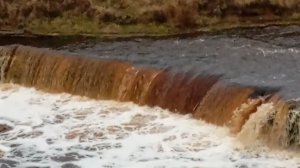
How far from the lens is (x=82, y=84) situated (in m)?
15.0

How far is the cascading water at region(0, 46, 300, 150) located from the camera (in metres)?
11.3

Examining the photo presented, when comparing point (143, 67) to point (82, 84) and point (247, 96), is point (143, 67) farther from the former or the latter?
point (247, 96)

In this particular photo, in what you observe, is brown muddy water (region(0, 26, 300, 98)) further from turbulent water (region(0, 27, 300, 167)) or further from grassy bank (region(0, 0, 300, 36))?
grassy bank (region(0, 0, 300, 36))

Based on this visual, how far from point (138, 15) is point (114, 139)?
27.9 ft

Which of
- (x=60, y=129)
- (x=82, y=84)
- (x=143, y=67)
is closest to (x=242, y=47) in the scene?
(x=143, y=67)

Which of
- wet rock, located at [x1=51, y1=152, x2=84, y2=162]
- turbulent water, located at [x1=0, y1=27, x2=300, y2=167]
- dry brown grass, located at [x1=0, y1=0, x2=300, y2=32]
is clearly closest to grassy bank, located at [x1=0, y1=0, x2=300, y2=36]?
dry brown grass, located at [x1=0, y1=0, x2=300, y2=32]

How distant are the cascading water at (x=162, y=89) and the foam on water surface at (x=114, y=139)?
228mm

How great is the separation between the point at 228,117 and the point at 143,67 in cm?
281

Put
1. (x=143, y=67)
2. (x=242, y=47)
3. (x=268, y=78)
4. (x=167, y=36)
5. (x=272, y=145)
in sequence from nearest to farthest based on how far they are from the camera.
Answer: (x=272, y=145) < (x=268, y=78) < (x=143, y=67) < (x=242, y=47) < (x=167, y=36)

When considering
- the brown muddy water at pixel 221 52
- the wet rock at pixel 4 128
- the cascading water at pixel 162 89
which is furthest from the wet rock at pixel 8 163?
the brown muddy water at pixel 221 52

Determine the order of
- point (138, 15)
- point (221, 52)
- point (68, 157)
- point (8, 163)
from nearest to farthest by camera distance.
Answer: point (8, 163)
point (68, 157)
point (221, 52)
point (138, 15)

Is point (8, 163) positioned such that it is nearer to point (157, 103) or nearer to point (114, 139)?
point (114, 139)

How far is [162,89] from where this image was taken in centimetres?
1366

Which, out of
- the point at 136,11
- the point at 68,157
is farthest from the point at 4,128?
the point at 136,11
